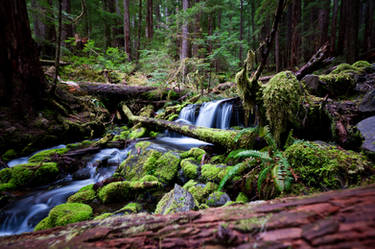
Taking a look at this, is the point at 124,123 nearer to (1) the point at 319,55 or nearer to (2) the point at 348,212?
(1) the point at 319,55

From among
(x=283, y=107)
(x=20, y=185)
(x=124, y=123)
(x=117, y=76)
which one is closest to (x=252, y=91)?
(x=283, y=107)

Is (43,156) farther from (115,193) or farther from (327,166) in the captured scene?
(327,166)

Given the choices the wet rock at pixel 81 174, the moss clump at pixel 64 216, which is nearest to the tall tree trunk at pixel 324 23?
the wet rock at pixel 81 174

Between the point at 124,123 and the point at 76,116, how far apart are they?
3265 mm

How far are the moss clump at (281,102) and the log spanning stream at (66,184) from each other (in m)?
3.32

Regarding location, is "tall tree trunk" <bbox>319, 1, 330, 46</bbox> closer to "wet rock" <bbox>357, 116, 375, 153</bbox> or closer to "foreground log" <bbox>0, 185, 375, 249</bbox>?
"wet rock" <bbox>357, 116, 375, 153</bbox>

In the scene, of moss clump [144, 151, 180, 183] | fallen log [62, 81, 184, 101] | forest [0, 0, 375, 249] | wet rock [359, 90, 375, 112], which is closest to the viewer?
forest [0, 0, 375, 249]

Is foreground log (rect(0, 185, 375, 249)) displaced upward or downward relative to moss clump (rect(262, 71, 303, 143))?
downward

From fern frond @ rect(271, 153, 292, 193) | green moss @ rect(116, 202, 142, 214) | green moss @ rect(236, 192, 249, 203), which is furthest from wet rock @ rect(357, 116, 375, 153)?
green moss @ rect(116, 202, 142, 214)

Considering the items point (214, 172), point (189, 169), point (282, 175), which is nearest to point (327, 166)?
point (282, 175)

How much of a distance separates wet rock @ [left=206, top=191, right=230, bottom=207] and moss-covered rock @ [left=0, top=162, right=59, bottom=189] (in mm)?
4110

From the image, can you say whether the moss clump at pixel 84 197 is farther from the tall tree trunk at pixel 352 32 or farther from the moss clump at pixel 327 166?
the tall tree trunk at pixel 352 32

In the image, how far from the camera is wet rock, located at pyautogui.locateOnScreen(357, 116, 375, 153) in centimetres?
239

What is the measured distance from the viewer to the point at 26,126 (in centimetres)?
566
